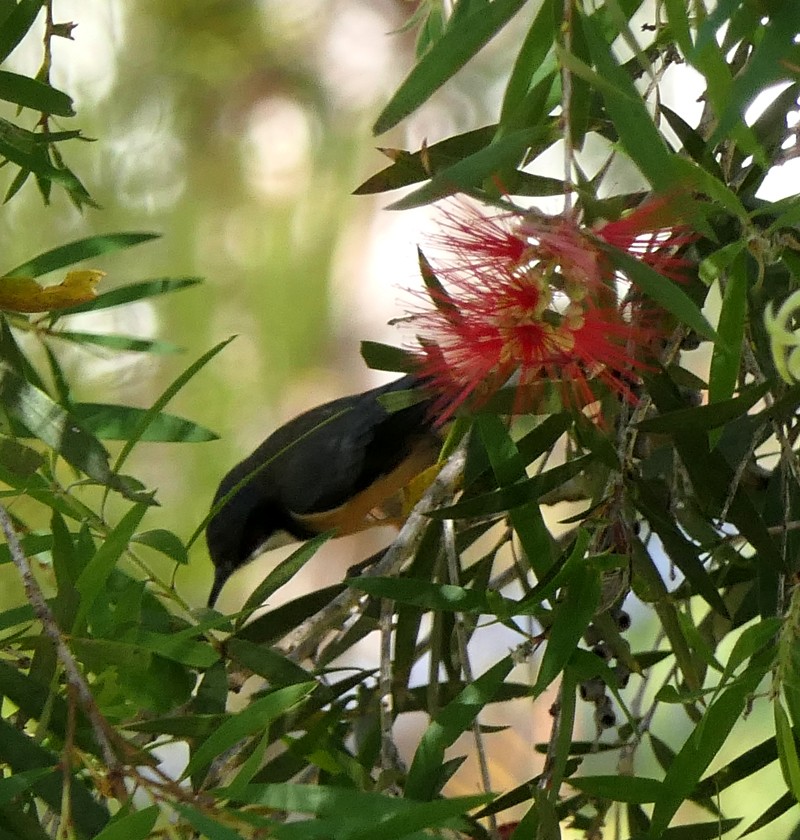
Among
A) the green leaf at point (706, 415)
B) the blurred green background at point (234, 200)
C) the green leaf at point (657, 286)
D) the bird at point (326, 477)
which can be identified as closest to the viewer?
the green leaf at point (657, 286)

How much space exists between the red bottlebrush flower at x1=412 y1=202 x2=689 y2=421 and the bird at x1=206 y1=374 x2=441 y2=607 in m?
0.52

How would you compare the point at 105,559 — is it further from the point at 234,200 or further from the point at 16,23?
the point at 234,200

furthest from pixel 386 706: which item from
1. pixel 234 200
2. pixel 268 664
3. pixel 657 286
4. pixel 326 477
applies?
pixel 234 200

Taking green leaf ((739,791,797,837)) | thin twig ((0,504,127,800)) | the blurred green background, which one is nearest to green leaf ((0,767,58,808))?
thin twig ((0,504,127,800))

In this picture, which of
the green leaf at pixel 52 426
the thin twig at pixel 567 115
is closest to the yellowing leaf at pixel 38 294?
the green leaf at pixel 52 426

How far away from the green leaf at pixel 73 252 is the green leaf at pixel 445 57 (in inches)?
8.0

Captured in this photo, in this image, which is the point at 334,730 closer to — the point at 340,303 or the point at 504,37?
the point at 340,303

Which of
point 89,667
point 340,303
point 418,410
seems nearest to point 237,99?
point 340,303

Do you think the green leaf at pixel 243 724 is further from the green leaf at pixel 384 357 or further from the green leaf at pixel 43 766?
the green leaf at pixel 384 357

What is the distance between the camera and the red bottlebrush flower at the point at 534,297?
33cm

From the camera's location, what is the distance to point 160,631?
1.68ft

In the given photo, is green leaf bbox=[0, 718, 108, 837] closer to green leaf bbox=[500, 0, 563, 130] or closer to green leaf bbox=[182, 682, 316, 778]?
green leaf bbox=[182, 682, 316, 778]

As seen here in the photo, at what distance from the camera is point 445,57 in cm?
39

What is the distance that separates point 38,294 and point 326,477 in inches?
26.5
